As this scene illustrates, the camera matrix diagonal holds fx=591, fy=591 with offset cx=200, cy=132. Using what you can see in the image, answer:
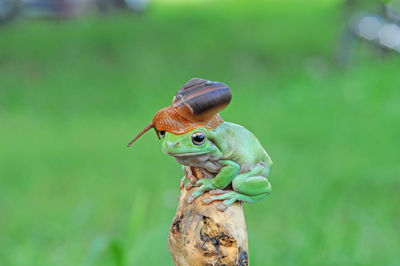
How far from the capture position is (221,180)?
1866mm

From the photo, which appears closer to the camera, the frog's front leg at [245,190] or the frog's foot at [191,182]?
the frog's front leg at [245,190]

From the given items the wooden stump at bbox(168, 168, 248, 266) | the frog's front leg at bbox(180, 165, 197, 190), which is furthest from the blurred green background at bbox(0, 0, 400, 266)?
the wooden stump at bbox(168, 168, 248, 266)

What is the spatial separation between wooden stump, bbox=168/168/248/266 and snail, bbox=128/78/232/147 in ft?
0.84

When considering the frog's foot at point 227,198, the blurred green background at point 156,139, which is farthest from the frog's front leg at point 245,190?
the blurred green background at point 156,139

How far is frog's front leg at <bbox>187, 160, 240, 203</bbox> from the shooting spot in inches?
73.5

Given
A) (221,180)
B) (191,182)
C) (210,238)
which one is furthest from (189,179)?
(210,238)

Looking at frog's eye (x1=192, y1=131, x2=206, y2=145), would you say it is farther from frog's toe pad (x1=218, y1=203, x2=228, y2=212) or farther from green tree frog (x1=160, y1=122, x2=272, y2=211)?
frog's toe pad (x1=218, y1=203, x2=228, y2=212)

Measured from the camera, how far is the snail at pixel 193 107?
5.77ft

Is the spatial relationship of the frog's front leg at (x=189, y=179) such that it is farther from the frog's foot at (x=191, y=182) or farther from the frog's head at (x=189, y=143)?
the frog's head at (x=189, y=143)

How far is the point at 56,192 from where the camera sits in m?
5.61

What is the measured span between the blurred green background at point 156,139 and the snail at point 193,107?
3.44ft

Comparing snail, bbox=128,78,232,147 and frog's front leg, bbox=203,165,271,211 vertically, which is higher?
snail, bbox=128,78,232,147

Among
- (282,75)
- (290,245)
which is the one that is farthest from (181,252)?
(282,75)

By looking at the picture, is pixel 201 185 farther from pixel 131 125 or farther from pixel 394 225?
pixel 131 125
